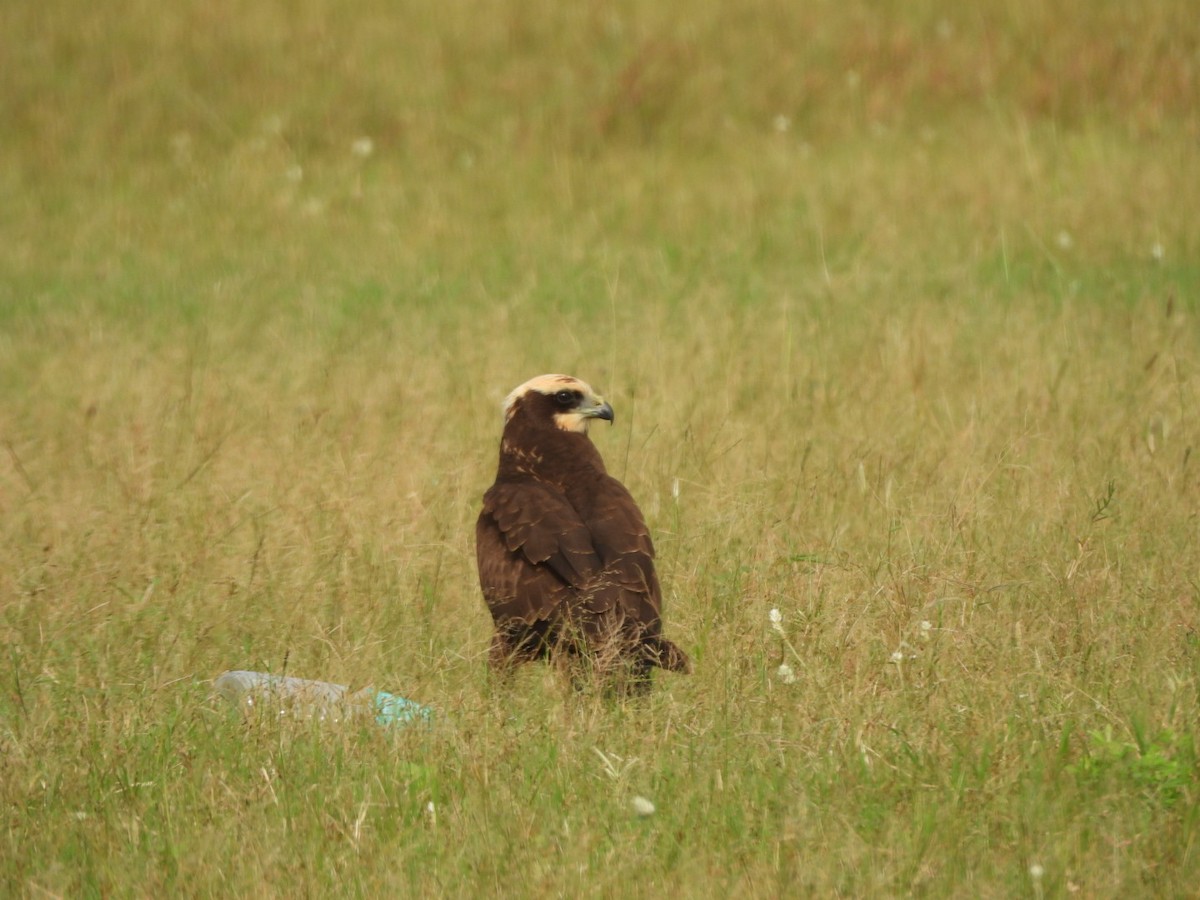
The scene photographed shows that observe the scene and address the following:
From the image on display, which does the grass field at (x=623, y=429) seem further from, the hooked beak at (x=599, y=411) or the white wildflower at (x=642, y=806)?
the hooked beak at (x=599, y=411)

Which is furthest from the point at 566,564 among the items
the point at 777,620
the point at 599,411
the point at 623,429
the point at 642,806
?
the point at 623,429

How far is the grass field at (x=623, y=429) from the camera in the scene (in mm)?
3883

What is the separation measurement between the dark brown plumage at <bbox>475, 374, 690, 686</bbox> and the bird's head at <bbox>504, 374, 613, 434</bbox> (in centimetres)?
3

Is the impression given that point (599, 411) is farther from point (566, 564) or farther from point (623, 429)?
point (623, 429)

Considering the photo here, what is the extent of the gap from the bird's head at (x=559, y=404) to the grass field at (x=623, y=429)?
613 millimetres

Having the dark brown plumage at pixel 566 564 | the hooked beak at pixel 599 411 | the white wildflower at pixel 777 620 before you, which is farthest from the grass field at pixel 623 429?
the hooked beak at pixel 599 411

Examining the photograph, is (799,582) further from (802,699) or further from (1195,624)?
(1195,624)

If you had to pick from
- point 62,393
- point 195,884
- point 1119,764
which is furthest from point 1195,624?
point 62,393

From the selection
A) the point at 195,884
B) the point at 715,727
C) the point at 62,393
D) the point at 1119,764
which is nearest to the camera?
the point at 195,884

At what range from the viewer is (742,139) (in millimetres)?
12594

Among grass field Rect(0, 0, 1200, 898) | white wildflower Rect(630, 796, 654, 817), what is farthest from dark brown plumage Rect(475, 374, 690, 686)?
white wildflower Rect(630, 796, 654, 817)

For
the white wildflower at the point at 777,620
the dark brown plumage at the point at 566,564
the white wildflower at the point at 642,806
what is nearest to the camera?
the white wildflower at the point at 642,806

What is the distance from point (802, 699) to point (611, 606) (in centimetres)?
65

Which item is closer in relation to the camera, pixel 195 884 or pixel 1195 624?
pixel 195 884
